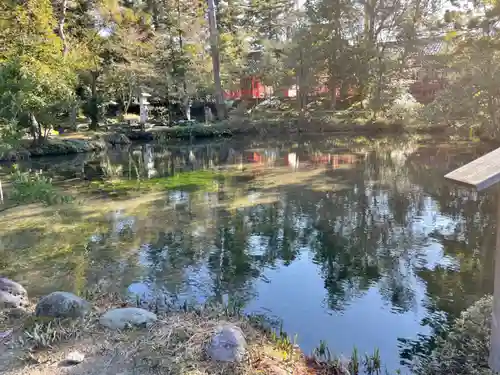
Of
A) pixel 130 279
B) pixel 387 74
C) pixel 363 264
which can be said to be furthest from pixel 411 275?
pixel 387 74

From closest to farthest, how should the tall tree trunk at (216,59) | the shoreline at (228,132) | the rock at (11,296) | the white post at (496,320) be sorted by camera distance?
the white post at (496,320) → the rock at (11,296) → the shoreline at (228,132) → the tall tree trunk at (216,59)

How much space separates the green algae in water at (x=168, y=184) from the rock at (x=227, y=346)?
8006 mm

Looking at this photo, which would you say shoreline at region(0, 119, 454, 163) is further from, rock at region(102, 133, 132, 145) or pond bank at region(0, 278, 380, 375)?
pond bank at region(0, 278, 380, 375)

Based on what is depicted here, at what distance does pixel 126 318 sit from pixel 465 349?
282 centimetres

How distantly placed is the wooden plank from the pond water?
1.79 metres

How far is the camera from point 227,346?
3434 mm

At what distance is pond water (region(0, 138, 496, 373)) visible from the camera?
4.84 m

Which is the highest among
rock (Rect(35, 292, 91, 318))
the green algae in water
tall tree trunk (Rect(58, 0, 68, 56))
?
tall tree trunk (Rect(58, 0, 68, 56))

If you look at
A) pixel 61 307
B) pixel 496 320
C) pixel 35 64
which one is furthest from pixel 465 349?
pixel 35 64

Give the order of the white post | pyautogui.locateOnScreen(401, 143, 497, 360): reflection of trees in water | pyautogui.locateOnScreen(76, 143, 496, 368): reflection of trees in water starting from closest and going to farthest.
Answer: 1. the white post
2. pyautogui.locateOnScreen(401, 143, 497, 360): reflection of trees in water
3. pyautogui.locateOnScreen(76, 143, 496, 368): reflection of trees in water

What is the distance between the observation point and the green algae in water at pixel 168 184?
1174 cm

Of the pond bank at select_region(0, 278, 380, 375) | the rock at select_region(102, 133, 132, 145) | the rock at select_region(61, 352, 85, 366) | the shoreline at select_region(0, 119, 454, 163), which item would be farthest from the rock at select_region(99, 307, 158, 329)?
the rock at select_region(102, 133, 132, 145)

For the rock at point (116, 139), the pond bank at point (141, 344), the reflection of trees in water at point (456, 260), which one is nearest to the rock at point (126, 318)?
the pond bank at point (141, 344)

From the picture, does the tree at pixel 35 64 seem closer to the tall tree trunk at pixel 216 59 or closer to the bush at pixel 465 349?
the tall tree trunk at pixel 216 59
